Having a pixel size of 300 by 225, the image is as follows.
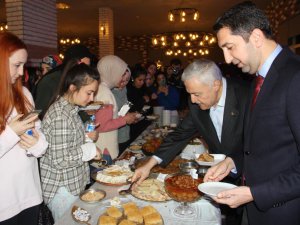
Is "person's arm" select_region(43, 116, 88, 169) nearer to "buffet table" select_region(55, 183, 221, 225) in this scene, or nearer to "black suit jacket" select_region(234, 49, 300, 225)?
"buffet table" select_region(55, 183, 221, 225)

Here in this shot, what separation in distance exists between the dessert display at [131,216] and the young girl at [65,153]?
0.50 m

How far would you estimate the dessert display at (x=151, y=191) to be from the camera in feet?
5.40

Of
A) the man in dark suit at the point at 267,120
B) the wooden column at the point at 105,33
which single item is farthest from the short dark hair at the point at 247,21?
the wooden column at the point at 105,33

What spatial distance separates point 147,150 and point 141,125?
174 cm

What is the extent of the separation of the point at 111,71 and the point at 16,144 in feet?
5.74

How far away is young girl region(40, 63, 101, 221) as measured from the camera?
1856 millimetres

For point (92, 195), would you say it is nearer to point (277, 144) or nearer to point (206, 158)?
point (206, 158)

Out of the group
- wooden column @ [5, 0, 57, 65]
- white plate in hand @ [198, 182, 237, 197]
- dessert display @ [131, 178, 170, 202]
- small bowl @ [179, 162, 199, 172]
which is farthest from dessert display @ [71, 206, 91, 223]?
wooden column @ [5, 0, 57, 65]

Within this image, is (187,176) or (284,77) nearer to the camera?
(284,77)

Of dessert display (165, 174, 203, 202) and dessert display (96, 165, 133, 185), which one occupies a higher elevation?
dessert display (165, 174, 203, 202)

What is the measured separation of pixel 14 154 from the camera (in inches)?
65.5

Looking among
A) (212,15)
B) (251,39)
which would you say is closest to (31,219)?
(251,39)

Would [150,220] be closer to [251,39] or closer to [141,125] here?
[251,39]

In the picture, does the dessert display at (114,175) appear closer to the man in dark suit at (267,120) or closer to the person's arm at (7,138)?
the person's arm at (7,138)
